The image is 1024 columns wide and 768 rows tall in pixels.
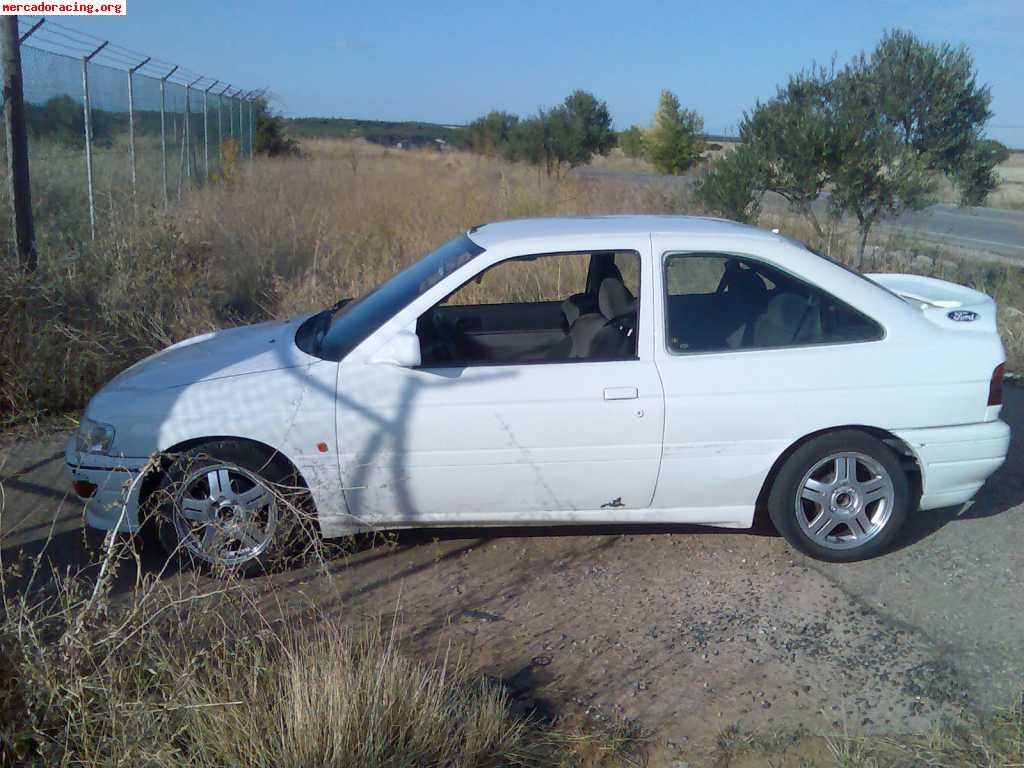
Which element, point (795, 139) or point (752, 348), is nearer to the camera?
point (752, 348)

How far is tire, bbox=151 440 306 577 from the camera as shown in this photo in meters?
4.46

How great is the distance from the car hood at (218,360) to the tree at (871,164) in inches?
341

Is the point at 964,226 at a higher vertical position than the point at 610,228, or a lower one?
lower

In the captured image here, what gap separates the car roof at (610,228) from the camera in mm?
4840

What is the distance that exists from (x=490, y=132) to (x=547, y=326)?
1181 inches

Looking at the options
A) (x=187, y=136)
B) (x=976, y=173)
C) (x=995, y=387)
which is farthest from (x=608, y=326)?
(x=187, y=136)

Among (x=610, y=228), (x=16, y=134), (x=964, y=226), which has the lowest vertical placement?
(x=964, y=226)

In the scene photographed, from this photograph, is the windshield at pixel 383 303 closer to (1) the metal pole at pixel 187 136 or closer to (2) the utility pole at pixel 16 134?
(2) the utility pole at pixel 16 134

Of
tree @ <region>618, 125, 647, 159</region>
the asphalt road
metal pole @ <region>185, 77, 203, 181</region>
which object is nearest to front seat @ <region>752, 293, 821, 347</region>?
the asphalt road

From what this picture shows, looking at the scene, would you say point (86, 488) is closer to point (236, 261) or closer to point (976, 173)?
point (236, 261)

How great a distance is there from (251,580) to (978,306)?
3.94 m

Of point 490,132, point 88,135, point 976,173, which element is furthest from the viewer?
point 490,132

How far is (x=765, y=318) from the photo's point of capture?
15.8 feet

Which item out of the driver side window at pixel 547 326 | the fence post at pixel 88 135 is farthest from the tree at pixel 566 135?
the driver side window at pixel 547 326
